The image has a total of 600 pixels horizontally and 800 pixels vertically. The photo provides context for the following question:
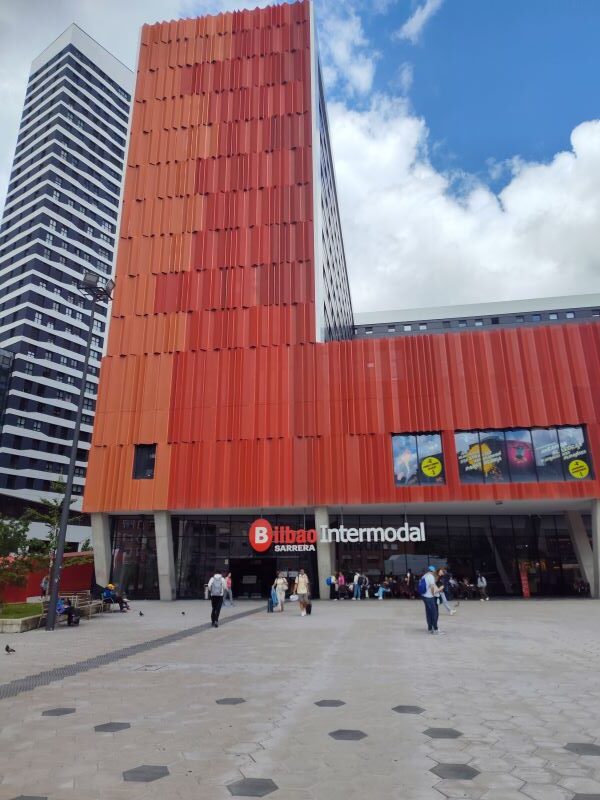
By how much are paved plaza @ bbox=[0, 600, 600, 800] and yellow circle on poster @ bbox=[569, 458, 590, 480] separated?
1959cm

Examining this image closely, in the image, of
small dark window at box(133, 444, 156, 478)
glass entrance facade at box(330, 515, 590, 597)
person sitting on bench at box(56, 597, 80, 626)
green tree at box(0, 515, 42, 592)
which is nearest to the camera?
person sitting on bench at box(56, 597, 80, 626)

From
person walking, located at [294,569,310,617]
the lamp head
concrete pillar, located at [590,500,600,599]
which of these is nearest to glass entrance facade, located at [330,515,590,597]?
concrete pillar, located at [590,500,600,599]

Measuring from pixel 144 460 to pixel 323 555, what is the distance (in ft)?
45.5

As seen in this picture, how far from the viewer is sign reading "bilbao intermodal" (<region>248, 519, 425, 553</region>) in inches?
1303

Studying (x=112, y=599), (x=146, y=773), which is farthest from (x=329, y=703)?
(x=112, y=599)

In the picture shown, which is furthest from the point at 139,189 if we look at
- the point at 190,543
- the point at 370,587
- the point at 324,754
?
the point at 324,754

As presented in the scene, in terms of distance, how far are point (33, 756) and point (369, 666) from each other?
21.9ft

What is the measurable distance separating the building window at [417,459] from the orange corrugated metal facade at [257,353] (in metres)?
0.54

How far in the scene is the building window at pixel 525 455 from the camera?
3103 centimetres

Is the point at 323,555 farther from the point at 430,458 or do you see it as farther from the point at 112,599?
the point at 112,599

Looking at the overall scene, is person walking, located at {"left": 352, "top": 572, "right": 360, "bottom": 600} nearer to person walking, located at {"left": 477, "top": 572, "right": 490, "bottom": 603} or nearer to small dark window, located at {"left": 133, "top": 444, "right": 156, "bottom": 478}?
person walking, located at {"left": 477, "top": 572, "right": 490, "bottom": 603}

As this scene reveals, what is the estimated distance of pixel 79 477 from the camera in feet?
249

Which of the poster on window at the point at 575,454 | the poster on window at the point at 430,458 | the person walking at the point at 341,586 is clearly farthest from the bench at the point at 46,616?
the poster on window at the point at 575,454

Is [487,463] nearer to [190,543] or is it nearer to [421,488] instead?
[421,488]
